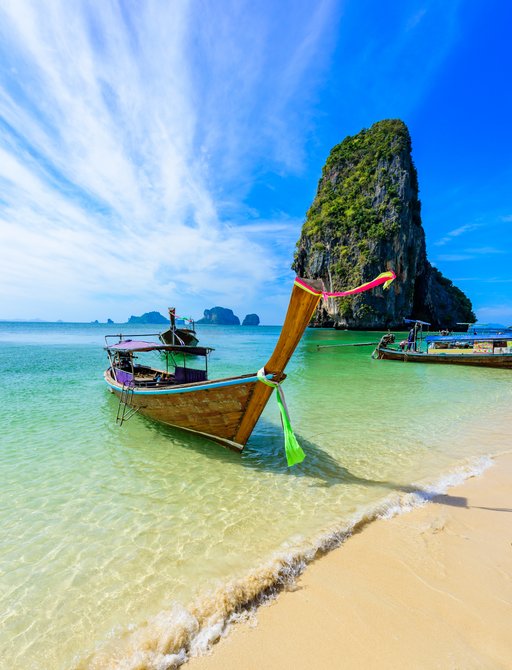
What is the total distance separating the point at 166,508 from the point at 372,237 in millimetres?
64147

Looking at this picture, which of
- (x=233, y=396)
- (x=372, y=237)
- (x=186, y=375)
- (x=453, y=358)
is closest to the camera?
(x=233, y=396)

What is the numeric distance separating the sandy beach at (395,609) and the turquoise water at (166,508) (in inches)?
13.0

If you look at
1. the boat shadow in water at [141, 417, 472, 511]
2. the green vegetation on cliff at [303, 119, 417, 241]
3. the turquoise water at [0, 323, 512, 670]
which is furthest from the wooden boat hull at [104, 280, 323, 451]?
the green vegetation on cliff at [303, 119, 417, 241]

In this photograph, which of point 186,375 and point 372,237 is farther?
Result: point 372,237

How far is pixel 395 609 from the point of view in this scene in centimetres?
296

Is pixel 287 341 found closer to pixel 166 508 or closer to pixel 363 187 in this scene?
pixel 166 508

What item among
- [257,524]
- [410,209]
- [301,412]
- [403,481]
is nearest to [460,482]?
[403,481]

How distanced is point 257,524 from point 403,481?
2.93m

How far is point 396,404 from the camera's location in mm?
11578

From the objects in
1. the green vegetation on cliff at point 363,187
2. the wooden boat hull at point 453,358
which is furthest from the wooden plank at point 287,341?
the green vegetation on cliff at point 363,187

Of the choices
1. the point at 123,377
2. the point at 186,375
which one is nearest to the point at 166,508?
the point at 186,375

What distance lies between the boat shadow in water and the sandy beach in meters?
1.17

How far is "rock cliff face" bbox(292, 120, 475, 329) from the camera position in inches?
2379

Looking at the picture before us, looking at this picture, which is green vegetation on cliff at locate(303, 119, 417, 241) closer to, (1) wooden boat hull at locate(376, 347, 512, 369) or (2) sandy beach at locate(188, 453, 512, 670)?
(1) wooden boat hull at locate(376, 347, 512, 369)
